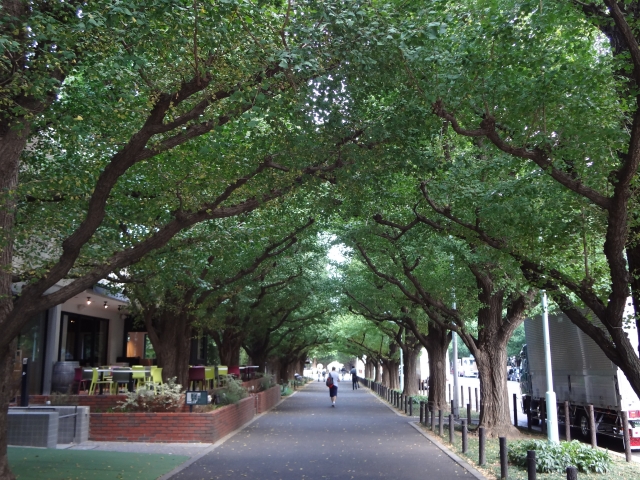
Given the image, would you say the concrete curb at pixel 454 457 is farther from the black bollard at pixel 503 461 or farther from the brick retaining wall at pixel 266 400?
the brick retaining wall at pixel 266 400

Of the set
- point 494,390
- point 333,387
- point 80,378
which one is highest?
point 80,378

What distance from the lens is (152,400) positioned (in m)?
15.5

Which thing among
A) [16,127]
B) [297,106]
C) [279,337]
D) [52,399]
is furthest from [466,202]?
[279,337]

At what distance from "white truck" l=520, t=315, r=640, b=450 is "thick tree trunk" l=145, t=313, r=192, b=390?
1092 cm

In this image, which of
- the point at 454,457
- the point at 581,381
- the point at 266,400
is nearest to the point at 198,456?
the point at 454,457

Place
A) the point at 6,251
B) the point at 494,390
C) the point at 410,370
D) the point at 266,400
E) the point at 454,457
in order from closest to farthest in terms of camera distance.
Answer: the point at 6,251, the point at 454,457, the point at 494,390, the point at 266,400, the point at 410,370

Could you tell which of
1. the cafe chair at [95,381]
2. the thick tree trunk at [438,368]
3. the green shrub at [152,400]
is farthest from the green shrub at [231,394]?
the thick tree trunk at [438,368]

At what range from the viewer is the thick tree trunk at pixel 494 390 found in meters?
16.9

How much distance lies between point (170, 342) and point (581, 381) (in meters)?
11.4

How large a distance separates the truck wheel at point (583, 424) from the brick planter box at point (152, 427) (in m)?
9.64

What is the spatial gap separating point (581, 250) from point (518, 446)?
445cm

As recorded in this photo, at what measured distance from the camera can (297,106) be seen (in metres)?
8.47

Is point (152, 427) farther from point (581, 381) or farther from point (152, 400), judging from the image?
point (581, 381)

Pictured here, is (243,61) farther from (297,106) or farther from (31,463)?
(31,463)
